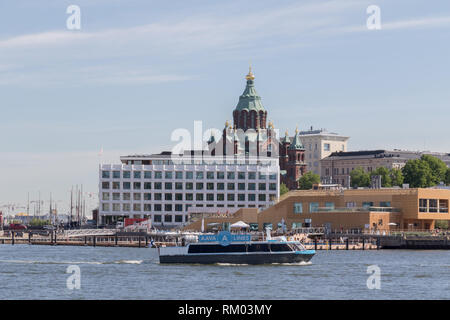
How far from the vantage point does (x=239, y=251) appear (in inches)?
4208

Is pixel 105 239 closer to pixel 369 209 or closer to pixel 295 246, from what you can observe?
Result: pixel 369 209

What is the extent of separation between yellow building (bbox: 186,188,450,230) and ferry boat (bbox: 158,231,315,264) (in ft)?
225

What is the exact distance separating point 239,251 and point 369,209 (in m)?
74.0

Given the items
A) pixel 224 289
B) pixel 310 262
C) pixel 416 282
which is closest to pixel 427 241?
pixel 310 262

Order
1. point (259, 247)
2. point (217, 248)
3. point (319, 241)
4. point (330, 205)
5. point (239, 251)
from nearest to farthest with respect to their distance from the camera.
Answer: point (259, 247)
point (239, 251)
point (217, 248)
point (319, 241)
point (330, 205)

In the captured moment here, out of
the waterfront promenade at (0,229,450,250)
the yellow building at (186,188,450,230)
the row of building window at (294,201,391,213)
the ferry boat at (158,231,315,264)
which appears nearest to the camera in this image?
the ferry boat at (158,231,315,264)

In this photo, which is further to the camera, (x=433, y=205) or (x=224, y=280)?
(x=433, y=205)

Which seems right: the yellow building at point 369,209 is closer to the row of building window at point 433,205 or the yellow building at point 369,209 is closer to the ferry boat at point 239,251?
the row of building window at point 433,205

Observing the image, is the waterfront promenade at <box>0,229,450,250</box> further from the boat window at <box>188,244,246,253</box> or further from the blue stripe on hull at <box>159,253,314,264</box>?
the boat window at <box>188,244,246,253</box>

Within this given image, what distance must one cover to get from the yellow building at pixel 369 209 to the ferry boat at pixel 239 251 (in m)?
68.5

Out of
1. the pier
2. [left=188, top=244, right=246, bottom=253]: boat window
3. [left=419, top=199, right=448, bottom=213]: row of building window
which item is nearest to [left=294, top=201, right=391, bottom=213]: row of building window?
[left=419, top=199, right=448, bottom=213]: row of building window

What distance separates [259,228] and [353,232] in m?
27.2

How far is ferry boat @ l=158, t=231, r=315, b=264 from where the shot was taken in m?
106

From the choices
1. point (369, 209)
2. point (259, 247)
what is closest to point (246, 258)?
point (259, 247)
